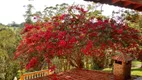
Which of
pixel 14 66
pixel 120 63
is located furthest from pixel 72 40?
pixel 14 66

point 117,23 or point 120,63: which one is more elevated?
point 117,23

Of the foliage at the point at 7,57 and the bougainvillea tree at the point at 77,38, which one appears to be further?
the foliage at the point at 7,57

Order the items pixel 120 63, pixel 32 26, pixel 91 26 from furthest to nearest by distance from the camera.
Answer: pixel 120 63 < pixel 32 26 < pixel 91 26

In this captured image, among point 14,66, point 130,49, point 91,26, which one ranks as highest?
point 91,26

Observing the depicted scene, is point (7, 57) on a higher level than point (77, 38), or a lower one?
lower

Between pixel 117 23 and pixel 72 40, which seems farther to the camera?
pixel 117 23

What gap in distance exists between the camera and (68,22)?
509 cm

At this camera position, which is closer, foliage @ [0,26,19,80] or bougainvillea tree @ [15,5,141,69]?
bougainvillea tree @ [15,5,141,69]

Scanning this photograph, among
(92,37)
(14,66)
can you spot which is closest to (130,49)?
(92,37)

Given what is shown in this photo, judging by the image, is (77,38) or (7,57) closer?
(77,38)

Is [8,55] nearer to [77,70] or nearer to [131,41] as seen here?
[77,70]

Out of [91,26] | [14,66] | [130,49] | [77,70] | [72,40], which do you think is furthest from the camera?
[14,66]

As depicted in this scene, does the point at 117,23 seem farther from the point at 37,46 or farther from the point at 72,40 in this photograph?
the point at 37,46

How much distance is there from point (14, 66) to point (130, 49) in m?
9.96
